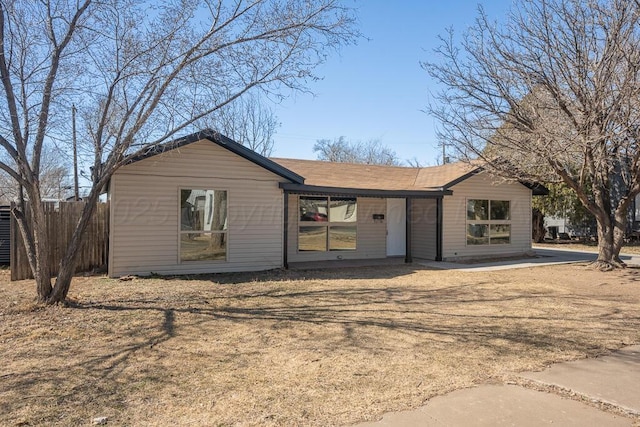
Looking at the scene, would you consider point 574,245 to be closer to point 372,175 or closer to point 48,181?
point 372,175

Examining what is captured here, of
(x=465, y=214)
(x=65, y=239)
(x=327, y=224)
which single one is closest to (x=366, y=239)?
(x=327, y=224)

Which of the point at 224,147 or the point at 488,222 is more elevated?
the point at 224,147

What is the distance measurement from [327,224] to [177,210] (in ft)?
15.9

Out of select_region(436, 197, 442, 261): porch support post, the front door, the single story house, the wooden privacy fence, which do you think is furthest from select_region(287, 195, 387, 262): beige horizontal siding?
the wooden privacy fence

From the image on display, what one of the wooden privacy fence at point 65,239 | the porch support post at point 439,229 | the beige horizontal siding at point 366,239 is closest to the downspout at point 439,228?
the porch support post at point 439,229

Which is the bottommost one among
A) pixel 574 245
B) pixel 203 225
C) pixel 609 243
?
pixel 574 245

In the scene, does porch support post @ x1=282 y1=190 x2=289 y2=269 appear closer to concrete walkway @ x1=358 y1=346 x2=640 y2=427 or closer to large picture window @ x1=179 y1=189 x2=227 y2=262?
large picture window @ x1=179 y1=189 x2=227 y2=262


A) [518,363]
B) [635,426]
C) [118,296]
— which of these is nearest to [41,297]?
[118,296]

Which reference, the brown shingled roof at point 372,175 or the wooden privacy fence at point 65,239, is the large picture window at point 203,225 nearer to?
the wooden privacy fence at point 65,239

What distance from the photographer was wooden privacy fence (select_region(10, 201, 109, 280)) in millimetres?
10117

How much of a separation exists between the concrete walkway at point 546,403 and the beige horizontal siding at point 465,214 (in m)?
10.5

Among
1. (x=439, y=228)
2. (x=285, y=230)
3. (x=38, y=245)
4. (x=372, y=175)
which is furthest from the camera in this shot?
(x=372, y=175)

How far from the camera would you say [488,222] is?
15.8 metres

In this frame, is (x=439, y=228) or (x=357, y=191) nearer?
(x=357, y=191)
